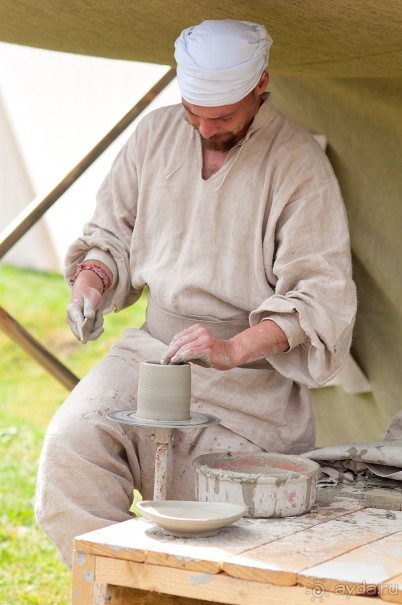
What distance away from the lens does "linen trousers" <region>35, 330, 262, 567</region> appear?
11.2 feet

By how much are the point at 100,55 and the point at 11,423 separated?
14.2 feet

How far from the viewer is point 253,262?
365 centimetres

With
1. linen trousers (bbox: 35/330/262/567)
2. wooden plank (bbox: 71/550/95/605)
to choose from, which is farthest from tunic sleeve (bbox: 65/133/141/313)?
wooden plank (bbox: 71/550/95/605)

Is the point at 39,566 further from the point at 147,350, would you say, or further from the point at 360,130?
the point at 360,130

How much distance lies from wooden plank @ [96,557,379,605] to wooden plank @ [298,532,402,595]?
0.08 ft

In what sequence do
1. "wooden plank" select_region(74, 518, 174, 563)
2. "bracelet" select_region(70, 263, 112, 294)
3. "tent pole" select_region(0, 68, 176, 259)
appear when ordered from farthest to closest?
"tent pole" select_region(0, 68, 176, 259) < "bracelet" select_region(70, 263, 112, 294) < "wooden plank" select_region(74, 518, 174, 563)

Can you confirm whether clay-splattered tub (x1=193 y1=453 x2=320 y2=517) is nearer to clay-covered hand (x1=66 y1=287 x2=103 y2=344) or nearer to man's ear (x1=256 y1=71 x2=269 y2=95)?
clay-covered hand (x1=66 y1=287 x2=103 y2=344)

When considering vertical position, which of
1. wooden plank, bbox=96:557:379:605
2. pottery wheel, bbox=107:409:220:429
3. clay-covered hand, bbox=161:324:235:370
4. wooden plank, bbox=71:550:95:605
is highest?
clay-covered hand, bbox=161:324:235:370

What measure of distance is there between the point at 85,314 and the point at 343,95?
66.6 inches

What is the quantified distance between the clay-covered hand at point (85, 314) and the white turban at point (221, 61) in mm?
764

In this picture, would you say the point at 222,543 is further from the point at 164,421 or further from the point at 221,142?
the point at 221,142

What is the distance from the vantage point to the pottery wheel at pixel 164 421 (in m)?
3.18

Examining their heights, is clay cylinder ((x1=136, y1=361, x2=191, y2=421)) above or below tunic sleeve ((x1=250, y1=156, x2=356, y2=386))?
below

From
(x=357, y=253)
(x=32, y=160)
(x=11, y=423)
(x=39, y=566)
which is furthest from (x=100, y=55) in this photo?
(x=32, y=160)
